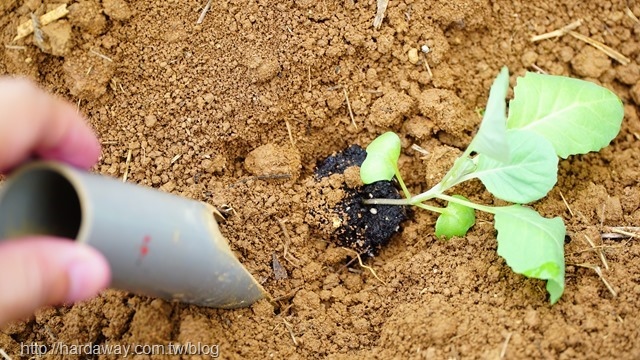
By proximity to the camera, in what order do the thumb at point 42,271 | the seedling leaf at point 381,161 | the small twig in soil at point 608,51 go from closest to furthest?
the thumb at point 42,271
the seedling leaf at point 381,161
the small twig in soil at point 608,51

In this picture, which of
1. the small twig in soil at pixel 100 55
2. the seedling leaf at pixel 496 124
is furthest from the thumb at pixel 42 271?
the small twig in soil at pixel 100 55

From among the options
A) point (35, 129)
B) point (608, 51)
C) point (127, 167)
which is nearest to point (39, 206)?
point (35, 129)

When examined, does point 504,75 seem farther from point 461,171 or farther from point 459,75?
point 459,75

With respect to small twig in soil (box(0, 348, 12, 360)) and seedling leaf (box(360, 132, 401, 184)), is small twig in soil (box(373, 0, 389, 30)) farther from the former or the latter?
small twig in soil (box(0, 348, 12, 360))

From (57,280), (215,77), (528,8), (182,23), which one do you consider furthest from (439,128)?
(57,280)

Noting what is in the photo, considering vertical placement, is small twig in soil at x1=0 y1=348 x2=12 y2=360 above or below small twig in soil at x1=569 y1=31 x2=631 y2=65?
below

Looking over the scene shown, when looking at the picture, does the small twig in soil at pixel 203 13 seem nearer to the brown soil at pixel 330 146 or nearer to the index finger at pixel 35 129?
the brown soil at pixel 330 146

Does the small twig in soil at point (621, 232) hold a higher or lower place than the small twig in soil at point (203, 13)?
lower

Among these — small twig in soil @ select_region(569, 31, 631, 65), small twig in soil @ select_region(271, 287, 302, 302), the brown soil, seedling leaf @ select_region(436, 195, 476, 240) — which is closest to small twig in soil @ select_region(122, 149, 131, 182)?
the brown soil
